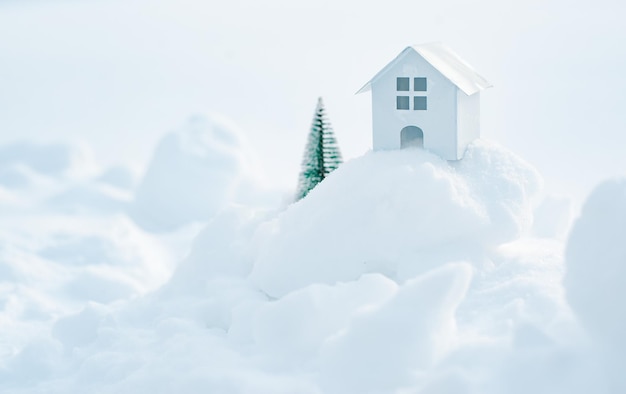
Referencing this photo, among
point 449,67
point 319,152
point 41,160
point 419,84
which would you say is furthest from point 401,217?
point 41,160

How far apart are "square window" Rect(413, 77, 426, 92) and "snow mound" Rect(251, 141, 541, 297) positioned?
0.59 metres

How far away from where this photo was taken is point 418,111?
8.27 m

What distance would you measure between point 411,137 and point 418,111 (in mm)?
430

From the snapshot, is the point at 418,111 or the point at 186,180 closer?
the point at 418,111

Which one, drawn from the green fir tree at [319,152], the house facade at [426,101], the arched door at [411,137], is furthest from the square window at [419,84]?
the green fir tree at [319,152]

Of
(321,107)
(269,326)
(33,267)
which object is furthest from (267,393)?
(33,267)

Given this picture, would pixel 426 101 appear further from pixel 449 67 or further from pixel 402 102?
pixel 449 67

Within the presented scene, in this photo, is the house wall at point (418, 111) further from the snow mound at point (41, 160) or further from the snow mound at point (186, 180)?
the snow mound at point (41, 160)

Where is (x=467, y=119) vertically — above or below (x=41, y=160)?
above

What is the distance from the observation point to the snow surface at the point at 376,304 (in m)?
6.50

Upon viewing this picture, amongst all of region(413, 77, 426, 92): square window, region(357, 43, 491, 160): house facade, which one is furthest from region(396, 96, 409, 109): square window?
region(413, 77, 426, 92): square window

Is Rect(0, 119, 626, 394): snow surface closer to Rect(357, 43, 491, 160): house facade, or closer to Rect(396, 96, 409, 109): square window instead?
Rect(357, 43, 491, 160): house facade

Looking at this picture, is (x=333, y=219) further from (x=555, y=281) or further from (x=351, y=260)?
(x=555, y=281)

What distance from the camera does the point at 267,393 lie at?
6742mm
